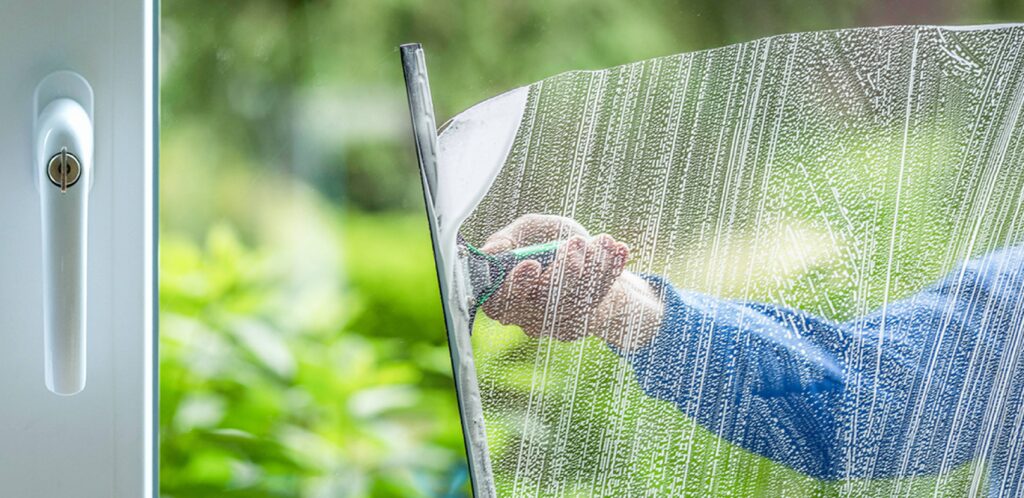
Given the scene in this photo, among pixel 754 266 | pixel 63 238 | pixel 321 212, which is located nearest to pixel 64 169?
pixel 63 238

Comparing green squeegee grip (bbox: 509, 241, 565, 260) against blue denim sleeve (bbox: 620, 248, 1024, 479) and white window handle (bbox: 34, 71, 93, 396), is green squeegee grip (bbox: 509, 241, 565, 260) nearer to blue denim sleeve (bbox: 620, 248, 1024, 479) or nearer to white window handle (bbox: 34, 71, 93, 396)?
blue denim sleeve (bbox: 620, 248, 1024, 479)

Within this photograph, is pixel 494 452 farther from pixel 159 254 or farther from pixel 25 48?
pixel 25 48

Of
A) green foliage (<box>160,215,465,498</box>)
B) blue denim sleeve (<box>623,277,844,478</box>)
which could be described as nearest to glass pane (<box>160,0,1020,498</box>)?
green foliage (<box>160,215,465,498</box>)

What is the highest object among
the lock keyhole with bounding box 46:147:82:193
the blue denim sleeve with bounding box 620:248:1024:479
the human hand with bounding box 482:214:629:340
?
the lock keyhole with bounding box 46:147:82:193

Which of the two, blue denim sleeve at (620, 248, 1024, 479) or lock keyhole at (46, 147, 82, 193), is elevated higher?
lock keyhole at (46, 147, 82, 193)

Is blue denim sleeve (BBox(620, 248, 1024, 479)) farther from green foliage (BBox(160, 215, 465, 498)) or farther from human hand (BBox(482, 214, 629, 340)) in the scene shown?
green foliage (BBox(160, 215, 465, 498))

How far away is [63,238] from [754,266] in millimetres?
486

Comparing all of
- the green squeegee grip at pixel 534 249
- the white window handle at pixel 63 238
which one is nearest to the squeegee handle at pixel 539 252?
the green squeegee grip at pixel 534 249

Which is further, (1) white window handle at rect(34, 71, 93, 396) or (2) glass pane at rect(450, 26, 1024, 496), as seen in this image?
(2) glass pane at rect(450, 26, 1024, 496)

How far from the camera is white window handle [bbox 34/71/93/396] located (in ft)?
2.03

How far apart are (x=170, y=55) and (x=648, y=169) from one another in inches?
13.8

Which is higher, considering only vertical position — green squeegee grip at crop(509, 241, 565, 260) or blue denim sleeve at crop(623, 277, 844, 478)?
green squeegee grip at crop(509, 241, 565, 260)

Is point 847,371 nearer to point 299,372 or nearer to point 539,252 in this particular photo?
point 539,252

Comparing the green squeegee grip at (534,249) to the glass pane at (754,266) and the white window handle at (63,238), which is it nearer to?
the glass pane at (754,266)
